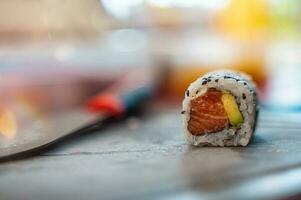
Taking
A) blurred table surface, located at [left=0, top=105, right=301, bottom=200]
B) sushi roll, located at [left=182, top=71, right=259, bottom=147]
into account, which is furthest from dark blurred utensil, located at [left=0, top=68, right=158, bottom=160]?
sushi roll, located at [left=182, top=71, right=259, bottom=147]

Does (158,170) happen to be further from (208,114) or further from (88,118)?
(88,118)

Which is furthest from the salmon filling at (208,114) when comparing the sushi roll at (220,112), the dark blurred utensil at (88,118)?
the dark blurred utensil at (88,118)

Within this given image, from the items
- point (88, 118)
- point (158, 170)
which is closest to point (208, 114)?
point (158, 170)

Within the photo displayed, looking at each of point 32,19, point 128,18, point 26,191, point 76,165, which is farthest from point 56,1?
point 26,191

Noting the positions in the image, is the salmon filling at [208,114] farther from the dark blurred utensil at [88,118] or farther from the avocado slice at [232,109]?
the dark blurred utensil at [88,118]

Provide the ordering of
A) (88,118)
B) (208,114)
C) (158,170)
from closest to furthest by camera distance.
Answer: (158,170) < (208,114) < (88,118)

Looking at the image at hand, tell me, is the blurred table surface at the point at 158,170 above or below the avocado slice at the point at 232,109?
below
